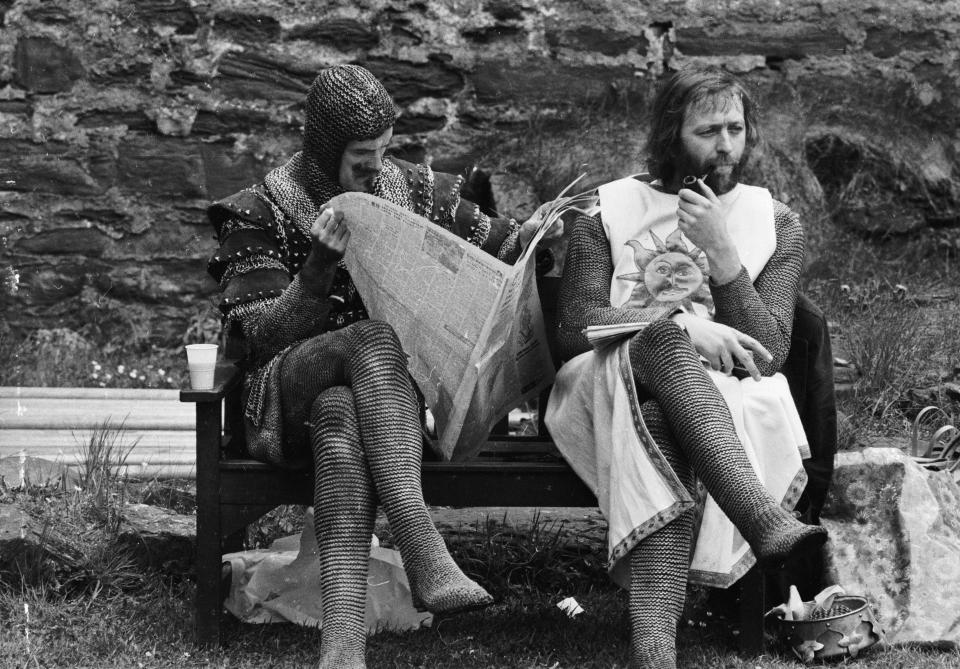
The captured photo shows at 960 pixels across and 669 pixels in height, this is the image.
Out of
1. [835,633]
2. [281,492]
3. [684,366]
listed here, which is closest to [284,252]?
[281,492]

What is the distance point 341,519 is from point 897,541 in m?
1.46

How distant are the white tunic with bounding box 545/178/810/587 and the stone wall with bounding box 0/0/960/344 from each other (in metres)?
2.25

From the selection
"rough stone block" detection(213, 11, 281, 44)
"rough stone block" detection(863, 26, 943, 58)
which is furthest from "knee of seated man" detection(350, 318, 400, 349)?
"rough stone block" detection(863, 26, 943, 58)

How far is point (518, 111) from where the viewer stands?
6.12 m

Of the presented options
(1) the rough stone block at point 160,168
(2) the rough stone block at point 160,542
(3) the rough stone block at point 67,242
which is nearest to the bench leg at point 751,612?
(2) the rough stone block at point 160,542

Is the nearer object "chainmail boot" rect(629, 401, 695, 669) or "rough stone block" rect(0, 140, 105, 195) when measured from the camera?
"chainmail boot" rect(629, 401, 695, 669)

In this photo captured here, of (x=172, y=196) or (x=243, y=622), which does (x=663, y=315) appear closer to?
(x=243, y=622)

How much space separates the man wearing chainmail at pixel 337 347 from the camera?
3.16m

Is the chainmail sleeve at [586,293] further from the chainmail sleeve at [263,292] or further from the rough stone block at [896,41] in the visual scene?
the rough stone block at [896,41]

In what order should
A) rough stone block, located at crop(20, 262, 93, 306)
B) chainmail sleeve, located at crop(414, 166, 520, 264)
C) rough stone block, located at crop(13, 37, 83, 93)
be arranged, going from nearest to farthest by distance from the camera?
1. chainmail sleeve, located at crop(414, 166, 520, 264)
2. rough stone block, located at crop(13, 37, 83, 93)
3. rough stone block, located at crop(20, 262, 93, 306)

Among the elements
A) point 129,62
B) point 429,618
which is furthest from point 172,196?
point 429,618

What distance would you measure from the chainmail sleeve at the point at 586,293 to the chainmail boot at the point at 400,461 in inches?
19.3

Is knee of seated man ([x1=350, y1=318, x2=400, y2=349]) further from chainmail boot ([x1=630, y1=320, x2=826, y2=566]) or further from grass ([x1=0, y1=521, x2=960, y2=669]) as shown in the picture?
grass ([x1=0, y1=521, x2=960, y2=669])

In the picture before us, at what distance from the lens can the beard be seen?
3627mm
